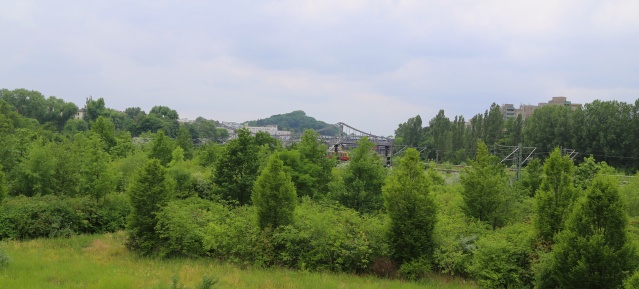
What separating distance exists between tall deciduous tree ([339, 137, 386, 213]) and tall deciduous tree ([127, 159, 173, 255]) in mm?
8444

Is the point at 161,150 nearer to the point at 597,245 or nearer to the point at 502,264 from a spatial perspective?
the point at 502,264

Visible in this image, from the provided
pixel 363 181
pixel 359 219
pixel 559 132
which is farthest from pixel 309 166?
pixel 559 132

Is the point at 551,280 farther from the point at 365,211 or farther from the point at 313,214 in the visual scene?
the point at 365,211

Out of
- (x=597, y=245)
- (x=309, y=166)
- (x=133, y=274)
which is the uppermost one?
(x=309, y=166)

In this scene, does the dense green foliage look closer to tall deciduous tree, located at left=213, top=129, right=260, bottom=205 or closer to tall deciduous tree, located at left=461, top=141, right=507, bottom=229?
tall deciduous tree, located at left=213, top=129, right=260, bottom=205

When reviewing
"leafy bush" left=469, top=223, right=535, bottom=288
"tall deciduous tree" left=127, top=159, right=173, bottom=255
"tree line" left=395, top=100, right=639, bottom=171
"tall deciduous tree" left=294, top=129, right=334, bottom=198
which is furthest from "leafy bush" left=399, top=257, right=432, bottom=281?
"tree line" left=395, top=100, right=639, bottom=171

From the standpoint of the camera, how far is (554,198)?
1486cm

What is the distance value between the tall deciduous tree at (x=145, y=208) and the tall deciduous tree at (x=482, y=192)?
496 inches

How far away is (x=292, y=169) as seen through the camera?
2441 cm

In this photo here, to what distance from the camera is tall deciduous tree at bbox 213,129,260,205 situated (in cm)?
2272

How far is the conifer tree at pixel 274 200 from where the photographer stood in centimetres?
A: 1620

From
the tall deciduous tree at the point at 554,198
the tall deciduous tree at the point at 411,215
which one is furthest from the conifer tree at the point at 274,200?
the tall deciduous tree at the point at 554,198

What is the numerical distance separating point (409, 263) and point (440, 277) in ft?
3.57

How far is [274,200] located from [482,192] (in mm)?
8933
